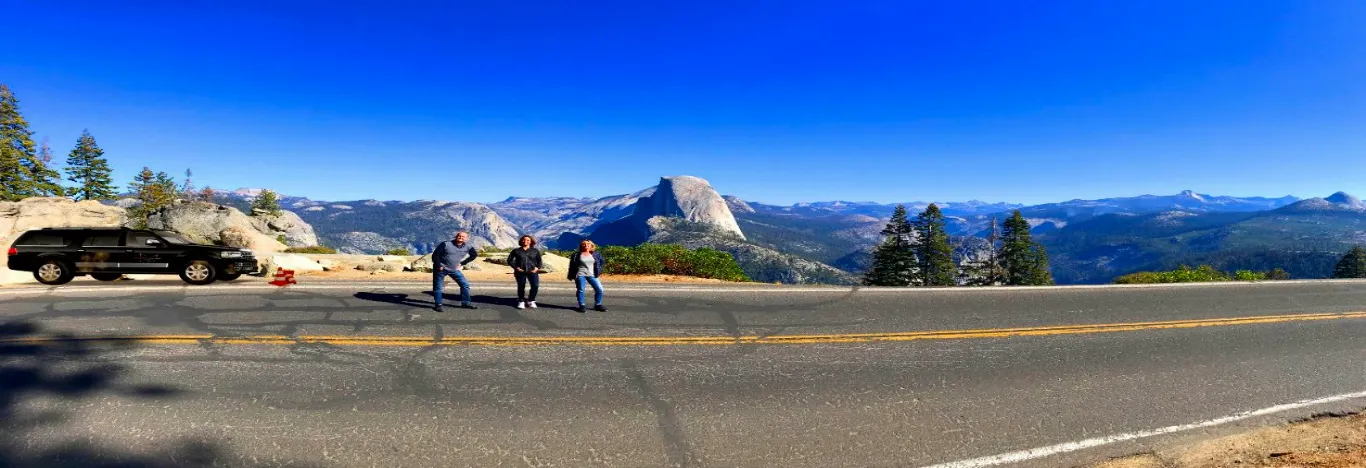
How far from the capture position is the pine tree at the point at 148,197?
47531mm

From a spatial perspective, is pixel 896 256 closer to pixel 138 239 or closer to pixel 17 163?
pixel 138 239

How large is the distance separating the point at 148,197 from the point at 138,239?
63.8m

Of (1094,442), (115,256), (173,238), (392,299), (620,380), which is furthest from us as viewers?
(173,238)

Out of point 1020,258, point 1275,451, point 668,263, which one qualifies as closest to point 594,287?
point 1275,451

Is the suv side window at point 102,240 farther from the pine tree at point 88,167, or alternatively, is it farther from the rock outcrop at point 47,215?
the pine tree at point 88,167

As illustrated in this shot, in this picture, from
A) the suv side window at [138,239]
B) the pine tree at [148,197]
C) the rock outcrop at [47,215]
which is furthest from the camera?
the pine tree at [148,197]

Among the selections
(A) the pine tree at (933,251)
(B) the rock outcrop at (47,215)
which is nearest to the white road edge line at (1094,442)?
(B) the rock outcrop at (47,215)

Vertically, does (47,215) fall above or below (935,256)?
above

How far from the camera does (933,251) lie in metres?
51.7

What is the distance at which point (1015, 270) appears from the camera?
181 ft

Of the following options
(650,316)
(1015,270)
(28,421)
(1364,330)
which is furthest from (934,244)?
(28,421)

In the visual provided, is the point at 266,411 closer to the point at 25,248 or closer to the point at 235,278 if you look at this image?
the point at 235,278

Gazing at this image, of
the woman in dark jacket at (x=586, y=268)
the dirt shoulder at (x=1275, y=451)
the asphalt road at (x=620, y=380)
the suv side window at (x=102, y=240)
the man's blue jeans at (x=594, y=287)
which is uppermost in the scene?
the suv side window at (x=102, y=240)

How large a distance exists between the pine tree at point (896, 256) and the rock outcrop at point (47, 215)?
61981 mm
